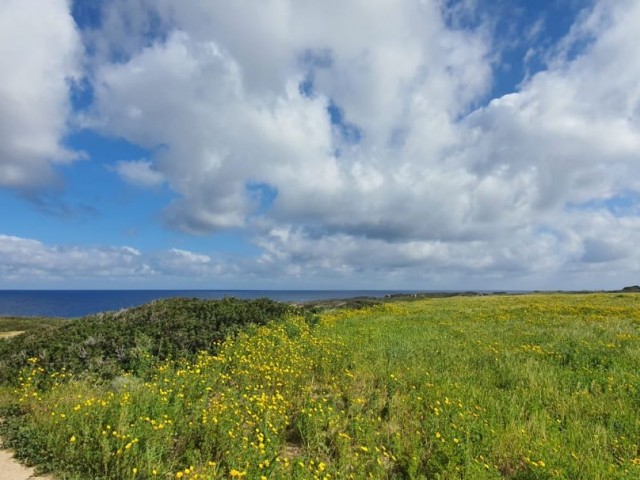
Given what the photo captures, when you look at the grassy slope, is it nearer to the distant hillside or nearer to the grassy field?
the grassy field

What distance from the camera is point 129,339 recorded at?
12414 mm

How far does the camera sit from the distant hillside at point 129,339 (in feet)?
35.7

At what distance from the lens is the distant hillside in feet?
35.7

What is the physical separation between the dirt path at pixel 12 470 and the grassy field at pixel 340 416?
18cm

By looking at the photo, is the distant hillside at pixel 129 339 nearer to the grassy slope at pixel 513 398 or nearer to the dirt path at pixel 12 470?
the dirt path at pixel 12 470

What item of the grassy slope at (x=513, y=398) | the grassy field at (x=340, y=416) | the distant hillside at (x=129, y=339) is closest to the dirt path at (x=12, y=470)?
the grassy field at (x=340, y=416)

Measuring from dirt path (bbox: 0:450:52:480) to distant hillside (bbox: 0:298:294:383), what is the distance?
4.15m

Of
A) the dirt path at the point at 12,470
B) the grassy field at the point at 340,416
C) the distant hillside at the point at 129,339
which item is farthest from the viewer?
the distant hillside at the point at 129,339

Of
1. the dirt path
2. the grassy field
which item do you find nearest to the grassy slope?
the grassy field

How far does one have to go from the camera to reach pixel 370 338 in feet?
50.9

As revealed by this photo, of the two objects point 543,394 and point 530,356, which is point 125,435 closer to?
point 543,394

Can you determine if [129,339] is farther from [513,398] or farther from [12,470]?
[513,398]

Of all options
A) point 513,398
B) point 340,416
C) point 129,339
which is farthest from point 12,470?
point 513,398

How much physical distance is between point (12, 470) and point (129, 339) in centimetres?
673
